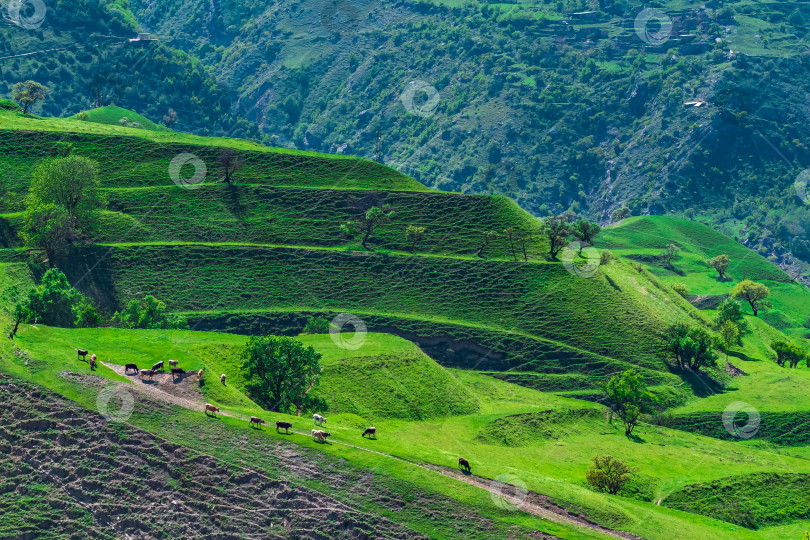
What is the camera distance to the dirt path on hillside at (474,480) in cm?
6006

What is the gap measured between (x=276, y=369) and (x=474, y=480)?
2623 cm

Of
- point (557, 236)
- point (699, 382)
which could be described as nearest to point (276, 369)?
point (699, 382)

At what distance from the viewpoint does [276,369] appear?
266 feet

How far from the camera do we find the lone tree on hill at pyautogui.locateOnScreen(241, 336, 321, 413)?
263 feet

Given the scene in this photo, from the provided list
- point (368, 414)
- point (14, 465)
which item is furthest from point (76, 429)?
point (368, 414)

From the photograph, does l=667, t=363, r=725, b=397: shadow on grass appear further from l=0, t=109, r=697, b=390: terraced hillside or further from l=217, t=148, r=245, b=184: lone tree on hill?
l=217, t=148, r=245, b=184: lone tree on hill

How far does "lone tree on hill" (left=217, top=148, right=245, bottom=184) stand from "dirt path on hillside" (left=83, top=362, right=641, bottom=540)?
104616 millimetres

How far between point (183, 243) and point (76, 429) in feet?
303

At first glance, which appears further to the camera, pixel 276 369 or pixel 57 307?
pixel 57 307

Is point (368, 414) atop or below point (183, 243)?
below

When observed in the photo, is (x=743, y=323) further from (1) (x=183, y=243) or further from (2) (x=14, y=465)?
(2) (x=14, y=465)

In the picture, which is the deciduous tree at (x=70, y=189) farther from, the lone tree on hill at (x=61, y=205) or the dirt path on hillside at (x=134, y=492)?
the dirt path on hillside at (x=134, y=492)

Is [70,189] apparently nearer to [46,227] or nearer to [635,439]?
[46,227]

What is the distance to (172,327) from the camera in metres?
117
